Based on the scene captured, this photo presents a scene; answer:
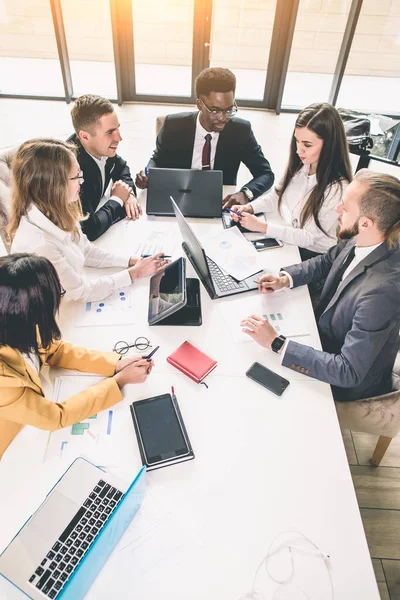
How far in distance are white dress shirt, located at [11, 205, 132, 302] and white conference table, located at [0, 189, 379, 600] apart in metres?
0.25

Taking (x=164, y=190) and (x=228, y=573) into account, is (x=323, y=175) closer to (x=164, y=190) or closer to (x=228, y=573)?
(x=164, y=190)

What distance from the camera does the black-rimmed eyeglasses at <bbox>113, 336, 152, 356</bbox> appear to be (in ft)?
5.11

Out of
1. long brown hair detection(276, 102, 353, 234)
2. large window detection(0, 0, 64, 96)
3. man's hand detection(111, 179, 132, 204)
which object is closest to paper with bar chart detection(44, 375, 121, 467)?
man's hand detection(111, 179, 132, 204)

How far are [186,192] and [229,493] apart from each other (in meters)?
1.60

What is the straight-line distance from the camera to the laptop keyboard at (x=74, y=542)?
0.92 metres

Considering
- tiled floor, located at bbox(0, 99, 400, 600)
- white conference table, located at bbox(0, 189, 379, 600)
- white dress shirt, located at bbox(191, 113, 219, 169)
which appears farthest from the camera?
white dress shirt, located at bbox(191, 113, 219, 169)

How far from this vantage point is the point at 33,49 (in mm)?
5309

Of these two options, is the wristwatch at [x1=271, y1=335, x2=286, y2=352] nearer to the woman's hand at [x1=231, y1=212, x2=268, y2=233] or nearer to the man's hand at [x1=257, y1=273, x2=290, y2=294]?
the man's hand at [x1=257, y1=273, x2=290, y2=294]

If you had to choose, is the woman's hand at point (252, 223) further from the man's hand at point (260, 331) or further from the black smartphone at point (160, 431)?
the black smartphone at point (160, 431)

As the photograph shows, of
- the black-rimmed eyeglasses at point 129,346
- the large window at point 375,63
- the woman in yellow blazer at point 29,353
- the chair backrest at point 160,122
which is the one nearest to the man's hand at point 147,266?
the black-rimmed eyeglasses at point 129,346

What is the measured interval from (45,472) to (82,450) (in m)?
0.12

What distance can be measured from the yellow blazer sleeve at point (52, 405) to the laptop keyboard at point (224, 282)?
696 mm

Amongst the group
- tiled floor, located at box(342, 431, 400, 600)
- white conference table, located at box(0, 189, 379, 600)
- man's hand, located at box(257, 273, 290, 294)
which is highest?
man's hand, located at box(257, 273, 290, 294)

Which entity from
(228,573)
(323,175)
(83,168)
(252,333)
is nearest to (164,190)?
(83,168)
